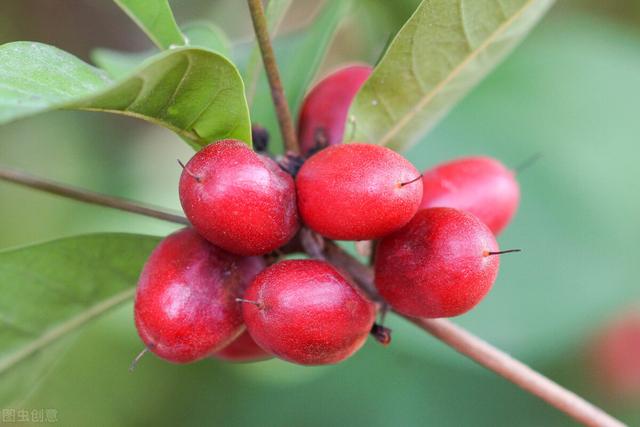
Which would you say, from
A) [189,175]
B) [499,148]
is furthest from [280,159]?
[499,148]

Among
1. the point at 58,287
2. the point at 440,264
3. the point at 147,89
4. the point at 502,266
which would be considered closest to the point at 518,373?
the point at 440,264

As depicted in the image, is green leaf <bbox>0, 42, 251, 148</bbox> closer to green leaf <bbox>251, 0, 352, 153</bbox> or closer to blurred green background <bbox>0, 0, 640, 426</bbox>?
green leaf <bbox>251, 0, 352, 153</bbox>

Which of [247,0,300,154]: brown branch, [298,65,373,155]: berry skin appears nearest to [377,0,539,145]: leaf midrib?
[298,65,373,155]: berry skin

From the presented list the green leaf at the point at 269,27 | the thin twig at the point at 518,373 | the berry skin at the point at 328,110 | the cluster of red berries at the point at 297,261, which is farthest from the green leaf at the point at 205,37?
the thin twig at the point at 518,373

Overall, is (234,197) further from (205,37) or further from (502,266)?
(502,266)

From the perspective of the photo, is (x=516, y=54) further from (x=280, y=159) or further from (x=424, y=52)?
(x=280, y=159)

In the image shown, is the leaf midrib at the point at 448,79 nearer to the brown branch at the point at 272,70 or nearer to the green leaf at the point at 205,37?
the brown branch at the point at 272,70

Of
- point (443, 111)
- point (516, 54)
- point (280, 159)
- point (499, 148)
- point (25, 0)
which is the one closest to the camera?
point (280, 159)
